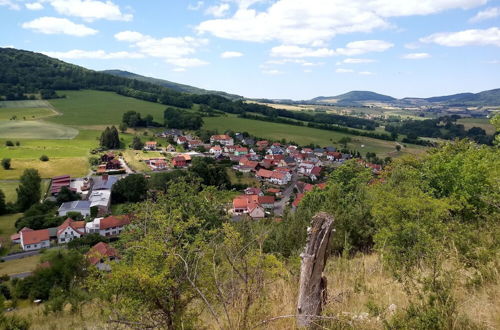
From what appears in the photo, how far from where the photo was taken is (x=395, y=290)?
471cm

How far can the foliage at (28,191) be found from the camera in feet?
138

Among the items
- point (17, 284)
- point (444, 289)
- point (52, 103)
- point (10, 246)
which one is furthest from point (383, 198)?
point (52, 103)

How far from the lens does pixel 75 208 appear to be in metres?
42.7

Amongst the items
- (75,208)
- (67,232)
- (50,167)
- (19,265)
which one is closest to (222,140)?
(50,167)

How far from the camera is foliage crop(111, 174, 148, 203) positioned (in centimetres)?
4688

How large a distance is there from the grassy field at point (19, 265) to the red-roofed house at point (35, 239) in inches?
84.0

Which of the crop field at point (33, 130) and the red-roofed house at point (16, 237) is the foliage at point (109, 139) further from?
the red-roofed house at point (16, 237)

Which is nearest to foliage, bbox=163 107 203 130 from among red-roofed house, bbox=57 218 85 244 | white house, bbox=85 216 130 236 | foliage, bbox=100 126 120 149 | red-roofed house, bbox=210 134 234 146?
red-roofed house, bbox=210 134 234 146

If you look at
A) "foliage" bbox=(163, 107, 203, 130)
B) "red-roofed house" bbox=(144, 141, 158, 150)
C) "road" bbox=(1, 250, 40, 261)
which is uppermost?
"foliage" bbox=(163, 107, 203, 130)

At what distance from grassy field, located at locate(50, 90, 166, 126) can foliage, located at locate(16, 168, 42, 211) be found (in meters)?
48.5

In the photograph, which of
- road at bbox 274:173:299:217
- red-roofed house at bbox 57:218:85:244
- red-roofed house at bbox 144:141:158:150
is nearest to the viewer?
red-roofed house at bbox 57:218:85:244

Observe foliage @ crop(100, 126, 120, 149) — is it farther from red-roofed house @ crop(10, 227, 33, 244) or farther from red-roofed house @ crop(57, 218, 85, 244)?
red-roofed house @ crop(10, 227, 33, 244)

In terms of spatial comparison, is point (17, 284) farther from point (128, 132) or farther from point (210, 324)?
point (128, 132)

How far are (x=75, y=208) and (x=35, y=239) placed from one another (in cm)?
896
